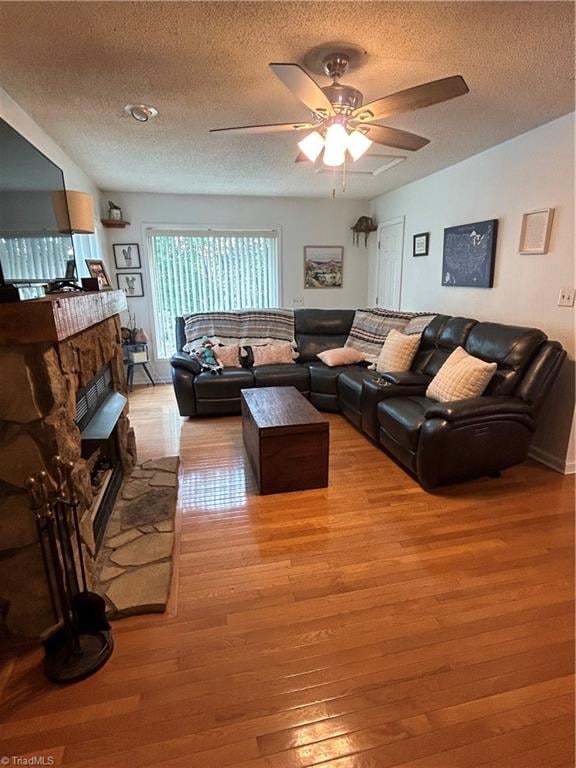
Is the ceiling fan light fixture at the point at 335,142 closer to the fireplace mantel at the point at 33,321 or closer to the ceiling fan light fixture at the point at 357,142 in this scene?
the ceiling fan light fixture at the point at 357,142

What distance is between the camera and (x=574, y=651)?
154cm

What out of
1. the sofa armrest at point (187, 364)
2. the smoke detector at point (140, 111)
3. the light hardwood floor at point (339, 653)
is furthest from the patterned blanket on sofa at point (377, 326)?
the smoke detector at point (140, 111)

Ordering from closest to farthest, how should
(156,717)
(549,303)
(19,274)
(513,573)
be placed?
(156,717) < (19,274) < (513,573) < (549,303)

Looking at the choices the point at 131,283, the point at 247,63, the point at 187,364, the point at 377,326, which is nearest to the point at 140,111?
the point at 247,63

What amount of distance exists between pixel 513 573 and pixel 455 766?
0.97 meters

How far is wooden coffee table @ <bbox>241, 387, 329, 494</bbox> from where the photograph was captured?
103 inches

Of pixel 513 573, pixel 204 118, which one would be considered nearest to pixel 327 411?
pixel 513 573

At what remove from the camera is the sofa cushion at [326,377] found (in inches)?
162

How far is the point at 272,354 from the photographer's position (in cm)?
452

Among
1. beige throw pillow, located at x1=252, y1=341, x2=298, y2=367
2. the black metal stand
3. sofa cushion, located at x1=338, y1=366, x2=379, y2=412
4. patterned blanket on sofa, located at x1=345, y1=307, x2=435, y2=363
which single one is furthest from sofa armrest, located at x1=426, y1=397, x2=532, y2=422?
beige throw pillow, located at x1=252, y1=341, x2=298, y2=367

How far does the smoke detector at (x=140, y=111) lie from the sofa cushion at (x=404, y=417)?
97.9 inches

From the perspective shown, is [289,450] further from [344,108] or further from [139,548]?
[344,108]

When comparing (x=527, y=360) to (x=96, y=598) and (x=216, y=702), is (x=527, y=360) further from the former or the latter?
(x=96, y=598)

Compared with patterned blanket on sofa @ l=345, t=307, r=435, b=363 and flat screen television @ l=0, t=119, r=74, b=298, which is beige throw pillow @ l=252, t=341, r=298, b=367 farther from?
flat screen television @ l=0, t=119, r=74, b=298
